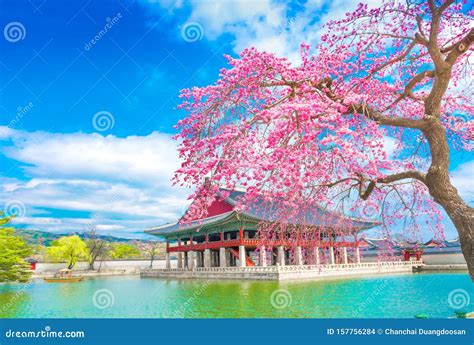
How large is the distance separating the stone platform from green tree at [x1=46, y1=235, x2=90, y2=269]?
1562cm

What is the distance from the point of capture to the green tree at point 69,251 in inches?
1977

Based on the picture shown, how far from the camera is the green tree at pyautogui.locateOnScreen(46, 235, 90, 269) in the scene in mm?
50219

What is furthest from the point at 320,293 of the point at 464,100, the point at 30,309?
the point at 464,100

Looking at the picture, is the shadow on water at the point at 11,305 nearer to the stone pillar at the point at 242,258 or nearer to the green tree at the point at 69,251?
the stone pillar at the point at 242,258

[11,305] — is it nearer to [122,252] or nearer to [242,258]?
[242,258]

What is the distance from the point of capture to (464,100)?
7215mm

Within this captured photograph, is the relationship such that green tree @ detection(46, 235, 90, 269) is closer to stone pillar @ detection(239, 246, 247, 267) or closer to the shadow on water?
stone pillar @ detection(239, 246, 247, 267)

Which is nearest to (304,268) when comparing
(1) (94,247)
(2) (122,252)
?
(1) (94,247)

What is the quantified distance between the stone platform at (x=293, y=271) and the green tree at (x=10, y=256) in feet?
46.1

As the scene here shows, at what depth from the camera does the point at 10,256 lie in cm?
2412

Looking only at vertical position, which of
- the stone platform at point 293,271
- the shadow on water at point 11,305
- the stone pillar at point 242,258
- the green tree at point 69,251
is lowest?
the shadow on water at point 11,305

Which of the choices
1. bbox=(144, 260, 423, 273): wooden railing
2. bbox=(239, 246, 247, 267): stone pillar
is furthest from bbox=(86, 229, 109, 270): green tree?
bbox=(239, 246, 247, 267): stone pillar

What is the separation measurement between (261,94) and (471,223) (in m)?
3.18

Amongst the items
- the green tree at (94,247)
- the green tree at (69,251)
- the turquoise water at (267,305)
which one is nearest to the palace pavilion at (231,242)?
the turquoise water at (267,305)
